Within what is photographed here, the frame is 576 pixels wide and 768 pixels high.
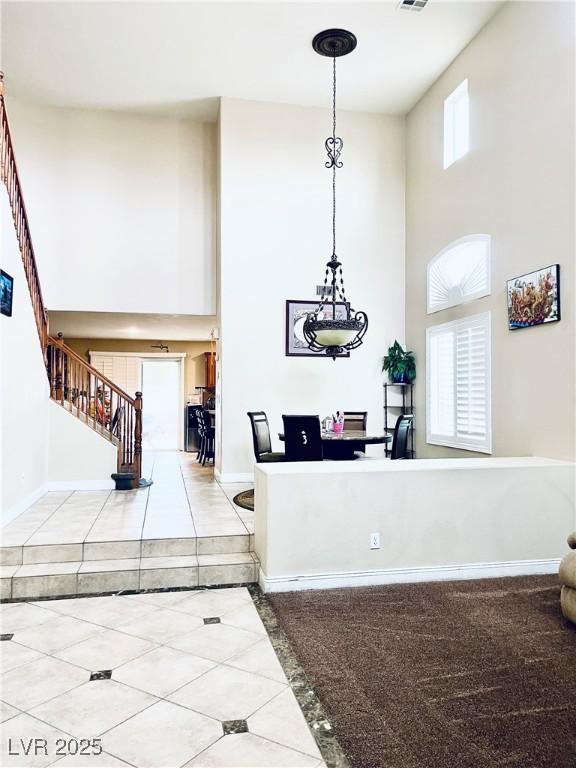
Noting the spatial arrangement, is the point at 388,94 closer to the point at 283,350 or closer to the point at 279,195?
the point at 279,195

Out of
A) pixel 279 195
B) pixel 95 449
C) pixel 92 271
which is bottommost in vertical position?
pixel 95 449

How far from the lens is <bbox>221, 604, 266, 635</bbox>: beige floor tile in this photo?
11.2 feet

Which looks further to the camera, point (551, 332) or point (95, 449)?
point (95, 449)

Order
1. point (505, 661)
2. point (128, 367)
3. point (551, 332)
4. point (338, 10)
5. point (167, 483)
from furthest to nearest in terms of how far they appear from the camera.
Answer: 1. point (128, 367)
2. point (167, 483)
3. point (338, 10)
4. point (551, 332)
5. point (505, 661)

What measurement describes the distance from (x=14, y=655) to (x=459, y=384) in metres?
4.92

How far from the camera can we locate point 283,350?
7.40 m

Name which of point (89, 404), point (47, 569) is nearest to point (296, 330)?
point (89, 404)

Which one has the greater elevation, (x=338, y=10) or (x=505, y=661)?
(x=338, y=10)

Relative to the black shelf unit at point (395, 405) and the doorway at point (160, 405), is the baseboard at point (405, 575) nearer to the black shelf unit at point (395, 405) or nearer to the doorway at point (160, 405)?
the black shelf unit at point (395, 405)

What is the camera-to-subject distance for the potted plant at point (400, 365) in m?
7.42

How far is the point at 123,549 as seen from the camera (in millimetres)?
4363

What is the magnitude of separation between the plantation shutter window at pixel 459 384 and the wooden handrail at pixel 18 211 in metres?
4.55

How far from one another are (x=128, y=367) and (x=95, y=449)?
578cm

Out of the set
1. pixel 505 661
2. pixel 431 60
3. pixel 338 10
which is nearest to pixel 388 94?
pixel 431 60
